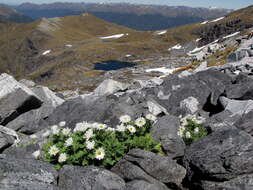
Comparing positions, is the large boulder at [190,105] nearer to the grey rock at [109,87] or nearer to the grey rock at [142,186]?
the grey rock at [109,87]

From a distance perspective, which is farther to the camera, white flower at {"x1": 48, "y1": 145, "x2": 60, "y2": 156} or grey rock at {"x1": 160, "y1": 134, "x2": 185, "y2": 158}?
grey rock at {"x1": 160, "y1": 134, "x2": 185, "y2": 158}

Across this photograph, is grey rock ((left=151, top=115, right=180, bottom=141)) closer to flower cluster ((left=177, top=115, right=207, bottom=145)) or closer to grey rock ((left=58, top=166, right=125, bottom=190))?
flower cluster ((left=177, top=115, right=207, bottom=145))

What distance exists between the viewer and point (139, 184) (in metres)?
7.83

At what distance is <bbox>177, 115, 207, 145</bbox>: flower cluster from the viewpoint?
10430 millimetres

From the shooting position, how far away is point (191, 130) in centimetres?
1095

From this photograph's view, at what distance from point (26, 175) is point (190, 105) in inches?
418

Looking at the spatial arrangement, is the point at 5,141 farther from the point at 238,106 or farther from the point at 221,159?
the point at 238,106

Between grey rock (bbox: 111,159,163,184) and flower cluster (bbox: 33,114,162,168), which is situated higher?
flower cluster (bbox: 33,114,162,168)

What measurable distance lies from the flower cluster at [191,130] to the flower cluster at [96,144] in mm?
1209

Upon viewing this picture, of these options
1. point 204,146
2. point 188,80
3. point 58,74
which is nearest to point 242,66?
point 188,80

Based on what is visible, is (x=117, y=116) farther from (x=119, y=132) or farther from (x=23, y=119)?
(x=23, y=119)

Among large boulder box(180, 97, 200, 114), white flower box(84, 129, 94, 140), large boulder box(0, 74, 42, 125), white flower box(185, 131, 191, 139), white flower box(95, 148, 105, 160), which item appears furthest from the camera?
large boulder box(0, 74, 42, 125)

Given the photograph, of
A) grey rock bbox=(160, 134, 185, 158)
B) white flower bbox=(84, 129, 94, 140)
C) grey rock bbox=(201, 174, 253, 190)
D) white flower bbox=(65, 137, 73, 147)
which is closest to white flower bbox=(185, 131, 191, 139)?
grey rock bbox=(160, 134, 185, 158)

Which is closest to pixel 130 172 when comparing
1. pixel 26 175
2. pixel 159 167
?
pixel 159 167
